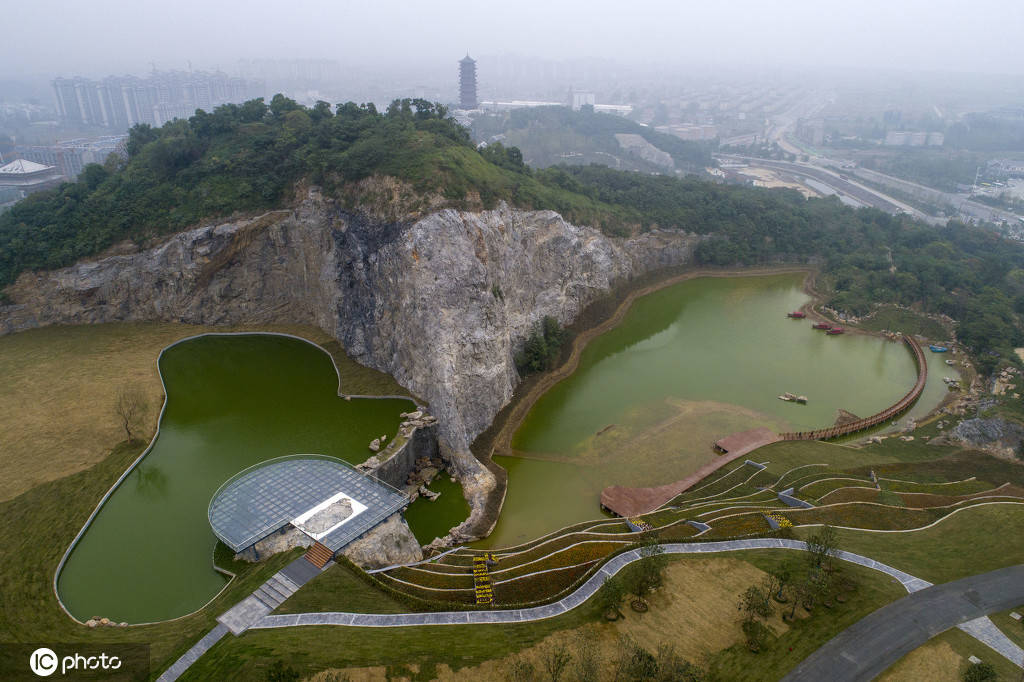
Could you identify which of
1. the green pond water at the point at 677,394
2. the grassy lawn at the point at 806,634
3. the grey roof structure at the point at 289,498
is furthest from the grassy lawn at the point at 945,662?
the grey roof structure at the point at 289,498

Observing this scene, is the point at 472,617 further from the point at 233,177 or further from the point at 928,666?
the point at 233,177

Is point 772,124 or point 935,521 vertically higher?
point 772,124

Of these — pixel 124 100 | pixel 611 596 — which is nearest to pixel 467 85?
pixel 124 100

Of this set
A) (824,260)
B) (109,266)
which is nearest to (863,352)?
(824,260)

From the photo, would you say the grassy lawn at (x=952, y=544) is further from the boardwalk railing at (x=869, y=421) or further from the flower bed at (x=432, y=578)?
the flower bed at (x=432, y=578)

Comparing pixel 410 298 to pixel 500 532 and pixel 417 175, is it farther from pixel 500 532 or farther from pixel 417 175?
pixel 500 532
